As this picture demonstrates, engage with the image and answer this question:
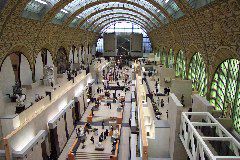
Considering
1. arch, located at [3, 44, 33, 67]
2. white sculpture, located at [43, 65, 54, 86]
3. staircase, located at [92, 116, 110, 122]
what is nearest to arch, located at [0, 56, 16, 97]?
arch, located at [3, 44, 33, 67]

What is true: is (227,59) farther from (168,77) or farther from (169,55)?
(169,55)

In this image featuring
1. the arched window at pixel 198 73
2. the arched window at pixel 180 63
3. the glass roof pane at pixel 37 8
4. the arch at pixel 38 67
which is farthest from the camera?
the arch at pixel 38 67

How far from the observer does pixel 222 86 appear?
13805 millimetres

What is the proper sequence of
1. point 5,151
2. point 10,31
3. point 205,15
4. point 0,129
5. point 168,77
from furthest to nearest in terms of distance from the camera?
point 168,77 < point 10,31 < point 205,15 < point 0,129 < point 5,151

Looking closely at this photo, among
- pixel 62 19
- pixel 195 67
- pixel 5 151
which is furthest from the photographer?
pixel 62 19

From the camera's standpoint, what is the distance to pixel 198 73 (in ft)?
62.3

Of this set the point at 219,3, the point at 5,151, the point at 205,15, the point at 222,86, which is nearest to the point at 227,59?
the point at 222,86

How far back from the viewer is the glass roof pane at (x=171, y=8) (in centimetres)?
2239

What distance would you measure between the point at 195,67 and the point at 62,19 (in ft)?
57.1

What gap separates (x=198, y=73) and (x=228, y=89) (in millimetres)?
6153

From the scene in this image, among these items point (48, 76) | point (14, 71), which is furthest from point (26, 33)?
point (48, 76)

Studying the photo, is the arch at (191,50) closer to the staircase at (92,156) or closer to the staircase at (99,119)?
the staircase at (99,119)

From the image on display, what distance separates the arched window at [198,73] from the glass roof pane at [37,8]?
14.0 metres

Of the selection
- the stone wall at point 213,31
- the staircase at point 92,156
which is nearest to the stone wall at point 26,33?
the staircase at point 92,156
